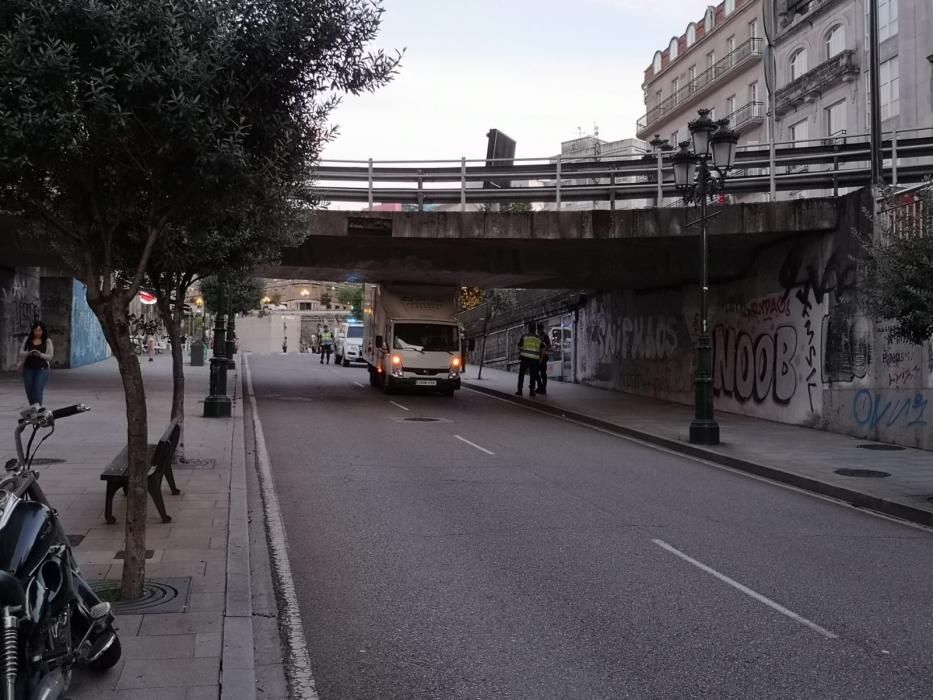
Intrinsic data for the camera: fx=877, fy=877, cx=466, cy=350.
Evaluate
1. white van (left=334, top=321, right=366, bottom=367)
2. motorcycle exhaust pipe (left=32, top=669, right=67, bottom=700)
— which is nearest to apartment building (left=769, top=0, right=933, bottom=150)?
white van (left=334, top=321, right=366, bottom=367)

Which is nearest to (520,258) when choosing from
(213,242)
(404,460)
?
(404,460)

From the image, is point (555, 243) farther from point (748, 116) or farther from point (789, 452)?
point (748, 116)

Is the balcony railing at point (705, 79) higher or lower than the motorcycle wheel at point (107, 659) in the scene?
higher

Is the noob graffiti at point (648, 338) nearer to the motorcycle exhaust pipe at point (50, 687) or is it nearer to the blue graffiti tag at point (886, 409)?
the blue graffiti tag at point (886, 409)

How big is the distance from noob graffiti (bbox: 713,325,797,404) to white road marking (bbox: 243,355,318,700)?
1132 cm

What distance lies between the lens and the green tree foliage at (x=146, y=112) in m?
4.79

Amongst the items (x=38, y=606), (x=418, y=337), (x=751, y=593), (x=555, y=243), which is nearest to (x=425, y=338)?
(x=418, y=337)

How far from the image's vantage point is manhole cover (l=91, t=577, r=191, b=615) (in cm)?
520

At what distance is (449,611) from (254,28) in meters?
3.81

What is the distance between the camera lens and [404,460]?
12.2m

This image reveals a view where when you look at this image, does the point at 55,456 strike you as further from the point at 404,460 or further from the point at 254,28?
the point at 254,28

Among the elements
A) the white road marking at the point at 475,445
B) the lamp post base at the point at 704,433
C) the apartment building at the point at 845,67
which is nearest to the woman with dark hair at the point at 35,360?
the white road marking at the point at 475,445

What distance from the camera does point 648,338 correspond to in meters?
24.2

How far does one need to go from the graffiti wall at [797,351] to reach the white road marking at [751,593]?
6.48 metres
